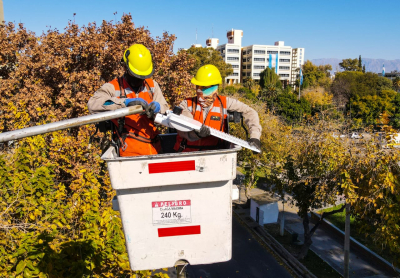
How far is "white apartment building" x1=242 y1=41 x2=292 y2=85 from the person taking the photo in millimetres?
73750

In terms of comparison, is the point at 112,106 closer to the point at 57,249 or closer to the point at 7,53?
the point at 57,249

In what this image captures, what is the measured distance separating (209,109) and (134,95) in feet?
2.61

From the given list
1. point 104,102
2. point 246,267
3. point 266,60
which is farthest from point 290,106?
point 104,102

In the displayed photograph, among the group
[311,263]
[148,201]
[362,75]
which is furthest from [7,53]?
[362,75]

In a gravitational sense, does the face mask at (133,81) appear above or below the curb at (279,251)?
above

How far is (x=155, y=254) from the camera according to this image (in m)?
2.53

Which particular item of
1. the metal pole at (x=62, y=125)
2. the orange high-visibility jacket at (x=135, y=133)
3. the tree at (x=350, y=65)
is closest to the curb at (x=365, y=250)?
the orange high-visibility jacket at (x=135, y=133)

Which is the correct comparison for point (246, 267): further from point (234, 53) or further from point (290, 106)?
point (234, 53)

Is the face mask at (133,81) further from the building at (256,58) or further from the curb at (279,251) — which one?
the building at (256,58)

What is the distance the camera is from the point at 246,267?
12.6 meters

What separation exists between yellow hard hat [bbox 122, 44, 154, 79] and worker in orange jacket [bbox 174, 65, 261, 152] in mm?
519

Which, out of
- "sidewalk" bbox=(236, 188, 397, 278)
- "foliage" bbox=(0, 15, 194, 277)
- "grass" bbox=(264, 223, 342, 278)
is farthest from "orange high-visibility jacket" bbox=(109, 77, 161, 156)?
"sidewalk" bbox=(236, 188, 397, 278)

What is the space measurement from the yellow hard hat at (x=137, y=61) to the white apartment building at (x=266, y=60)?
71.4 meters

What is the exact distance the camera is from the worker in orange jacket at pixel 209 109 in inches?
124
